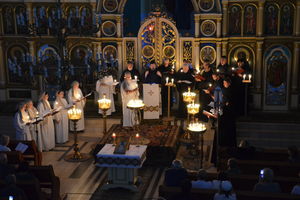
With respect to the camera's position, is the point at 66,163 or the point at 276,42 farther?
the point at 276,42

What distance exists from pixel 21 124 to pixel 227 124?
585cm

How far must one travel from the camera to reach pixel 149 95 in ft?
51.5

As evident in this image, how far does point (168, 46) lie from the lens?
18.0 m

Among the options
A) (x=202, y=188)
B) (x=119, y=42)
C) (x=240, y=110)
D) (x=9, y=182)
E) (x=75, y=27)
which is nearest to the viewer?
(x=9, y=182)

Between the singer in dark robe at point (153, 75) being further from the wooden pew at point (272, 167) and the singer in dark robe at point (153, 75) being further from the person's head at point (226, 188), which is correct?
the person's head at point (226, 188)

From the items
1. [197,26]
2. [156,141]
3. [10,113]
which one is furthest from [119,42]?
→ [156,141]

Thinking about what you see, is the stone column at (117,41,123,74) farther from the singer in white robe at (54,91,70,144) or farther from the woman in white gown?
the woman in white gown

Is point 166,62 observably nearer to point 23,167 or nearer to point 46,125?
point 46,125

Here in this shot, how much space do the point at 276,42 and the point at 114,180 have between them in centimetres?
945

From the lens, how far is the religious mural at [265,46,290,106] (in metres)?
17.6

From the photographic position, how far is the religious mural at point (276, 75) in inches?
692

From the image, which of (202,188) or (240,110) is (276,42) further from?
(202,188)

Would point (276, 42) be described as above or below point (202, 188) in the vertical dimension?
above

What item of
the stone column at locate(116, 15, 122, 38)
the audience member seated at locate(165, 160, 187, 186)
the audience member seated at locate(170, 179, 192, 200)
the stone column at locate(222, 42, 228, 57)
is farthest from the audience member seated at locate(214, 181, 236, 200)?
the stone column at locate(116, 15, 122, 38)
